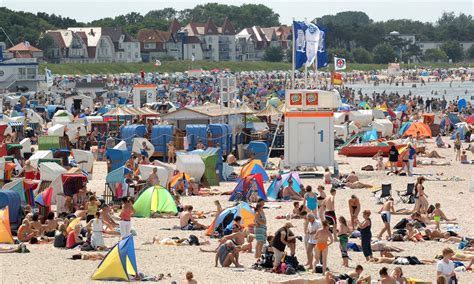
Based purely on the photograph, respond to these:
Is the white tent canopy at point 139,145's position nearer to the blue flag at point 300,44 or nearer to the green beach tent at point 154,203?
the blue flag at point 300,44

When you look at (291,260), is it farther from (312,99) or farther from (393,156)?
(393,156)

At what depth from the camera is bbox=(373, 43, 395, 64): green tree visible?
14712 centimetres

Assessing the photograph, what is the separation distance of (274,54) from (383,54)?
Result: 50.4 ft

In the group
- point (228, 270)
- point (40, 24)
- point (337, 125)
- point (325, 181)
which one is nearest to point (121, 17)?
point (40, 24)

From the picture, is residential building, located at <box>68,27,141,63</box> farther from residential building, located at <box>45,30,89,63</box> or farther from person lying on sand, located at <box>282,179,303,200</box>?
person lying on sand, located at <box>282,179,303,200</box>

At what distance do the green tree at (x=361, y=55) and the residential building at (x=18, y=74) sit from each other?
76747 mm

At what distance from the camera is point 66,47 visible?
378 feet

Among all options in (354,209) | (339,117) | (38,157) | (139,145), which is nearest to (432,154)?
(339,117)

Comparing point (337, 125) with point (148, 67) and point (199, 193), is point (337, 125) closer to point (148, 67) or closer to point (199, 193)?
point (199, 193)

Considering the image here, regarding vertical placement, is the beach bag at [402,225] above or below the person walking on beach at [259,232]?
below

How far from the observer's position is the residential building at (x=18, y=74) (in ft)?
235

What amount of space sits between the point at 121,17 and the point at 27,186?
131 metres

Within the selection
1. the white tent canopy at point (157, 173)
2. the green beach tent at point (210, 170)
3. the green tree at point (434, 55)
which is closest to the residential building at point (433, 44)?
the green tree at point (434, 55)

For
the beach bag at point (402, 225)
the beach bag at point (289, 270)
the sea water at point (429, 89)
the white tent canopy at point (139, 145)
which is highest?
the beach bag at point (289, 270)
